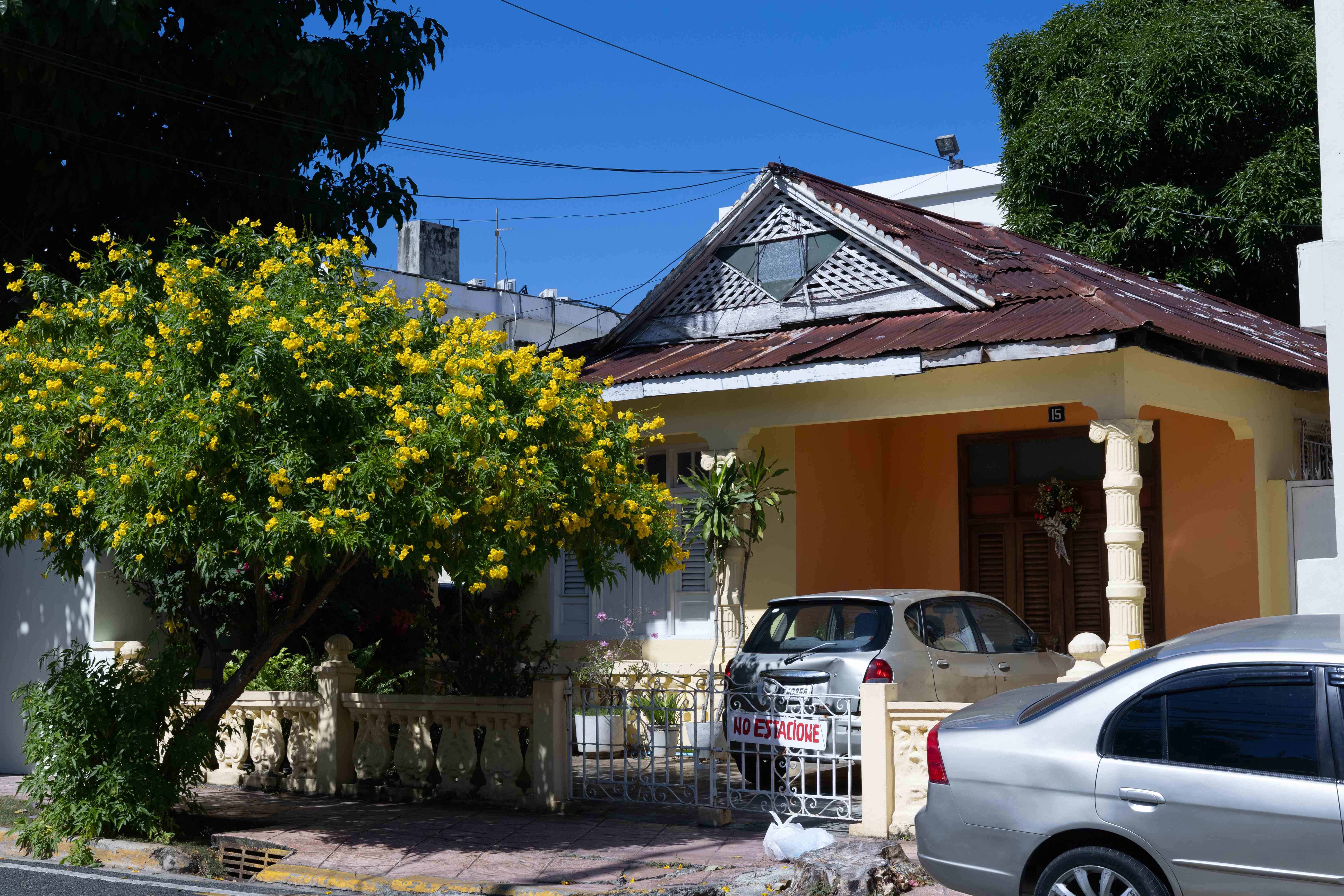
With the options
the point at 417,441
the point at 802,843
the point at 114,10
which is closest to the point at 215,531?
the point at 417,441

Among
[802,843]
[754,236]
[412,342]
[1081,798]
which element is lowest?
[802,843]

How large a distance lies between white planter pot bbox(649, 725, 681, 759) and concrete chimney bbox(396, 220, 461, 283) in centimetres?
2115

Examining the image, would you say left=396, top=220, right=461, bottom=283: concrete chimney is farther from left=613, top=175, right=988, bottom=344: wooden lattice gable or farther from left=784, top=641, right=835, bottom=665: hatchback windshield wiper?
left=784, top=641, right=835, bottom=665: hatchback windshield wiper

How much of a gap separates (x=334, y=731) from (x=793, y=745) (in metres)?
4.09

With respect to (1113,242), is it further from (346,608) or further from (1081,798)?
(1081,798)

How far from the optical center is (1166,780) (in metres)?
5.61

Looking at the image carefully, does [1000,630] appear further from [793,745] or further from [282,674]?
[282,674]

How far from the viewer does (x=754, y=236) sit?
14.7m

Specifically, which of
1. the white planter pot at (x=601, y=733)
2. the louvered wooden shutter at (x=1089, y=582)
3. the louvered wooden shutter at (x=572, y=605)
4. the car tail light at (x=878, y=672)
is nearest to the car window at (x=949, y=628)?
the car tail light at (x=878, y=672)

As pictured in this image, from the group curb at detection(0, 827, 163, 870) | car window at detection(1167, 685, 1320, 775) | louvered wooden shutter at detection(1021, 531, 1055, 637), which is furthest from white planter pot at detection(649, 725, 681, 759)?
louvered wooden shutter at detection(1021, 531, 1055, 637)

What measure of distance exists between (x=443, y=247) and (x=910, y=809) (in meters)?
26.4

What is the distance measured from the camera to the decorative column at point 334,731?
11289 mm

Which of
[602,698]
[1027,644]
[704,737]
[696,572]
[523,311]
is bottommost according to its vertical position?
[704,737]

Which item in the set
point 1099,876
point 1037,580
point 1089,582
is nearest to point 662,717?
point 1037,580
